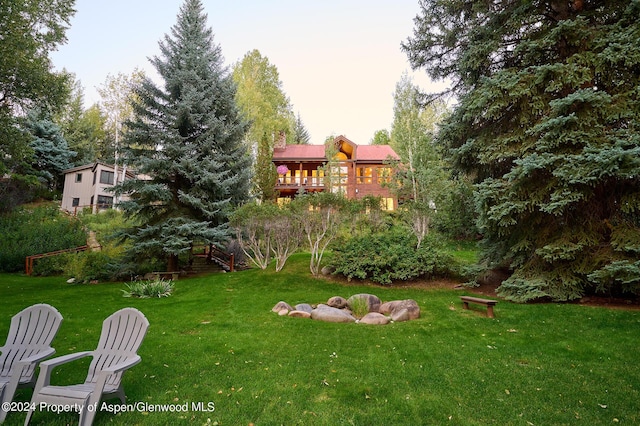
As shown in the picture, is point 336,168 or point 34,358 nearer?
point 34,358

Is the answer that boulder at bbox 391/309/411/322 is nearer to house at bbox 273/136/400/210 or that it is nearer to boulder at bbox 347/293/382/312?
boulder at bbox 347/293/382/312

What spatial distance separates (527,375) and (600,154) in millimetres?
5233

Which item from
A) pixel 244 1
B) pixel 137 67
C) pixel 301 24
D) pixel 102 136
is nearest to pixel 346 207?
pixel 244 1

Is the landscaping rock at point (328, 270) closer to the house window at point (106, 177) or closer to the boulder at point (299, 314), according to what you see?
the boulder at point (299, 314)

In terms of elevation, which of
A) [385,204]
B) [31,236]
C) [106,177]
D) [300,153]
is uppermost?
[300,153]

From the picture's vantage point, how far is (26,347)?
383 centimetres

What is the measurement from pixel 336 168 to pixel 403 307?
2178cm

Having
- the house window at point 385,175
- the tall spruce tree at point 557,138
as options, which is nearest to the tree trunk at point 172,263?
the tall spruce tree at point 557,138

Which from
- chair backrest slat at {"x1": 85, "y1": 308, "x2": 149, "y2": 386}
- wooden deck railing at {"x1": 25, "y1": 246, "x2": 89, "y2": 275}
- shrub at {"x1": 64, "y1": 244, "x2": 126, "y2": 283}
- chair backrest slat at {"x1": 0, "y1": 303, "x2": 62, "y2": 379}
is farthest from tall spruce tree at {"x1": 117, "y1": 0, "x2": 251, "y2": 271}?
chair backrest slat at {"x1": 85, "y1": 308, "x2": 149, "y2": 386}

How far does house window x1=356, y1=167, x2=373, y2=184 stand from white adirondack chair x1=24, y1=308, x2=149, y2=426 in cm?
2708

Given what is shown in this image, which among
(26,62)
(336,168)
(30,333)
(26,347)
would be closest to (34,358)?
(26,347)

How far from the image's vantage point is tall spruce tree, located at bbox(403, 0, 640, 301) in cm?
733

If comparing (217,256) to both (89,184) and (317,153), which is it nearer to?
(317,153)

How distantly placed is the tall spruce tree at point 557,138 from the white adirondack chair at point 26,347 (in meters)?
8.88
